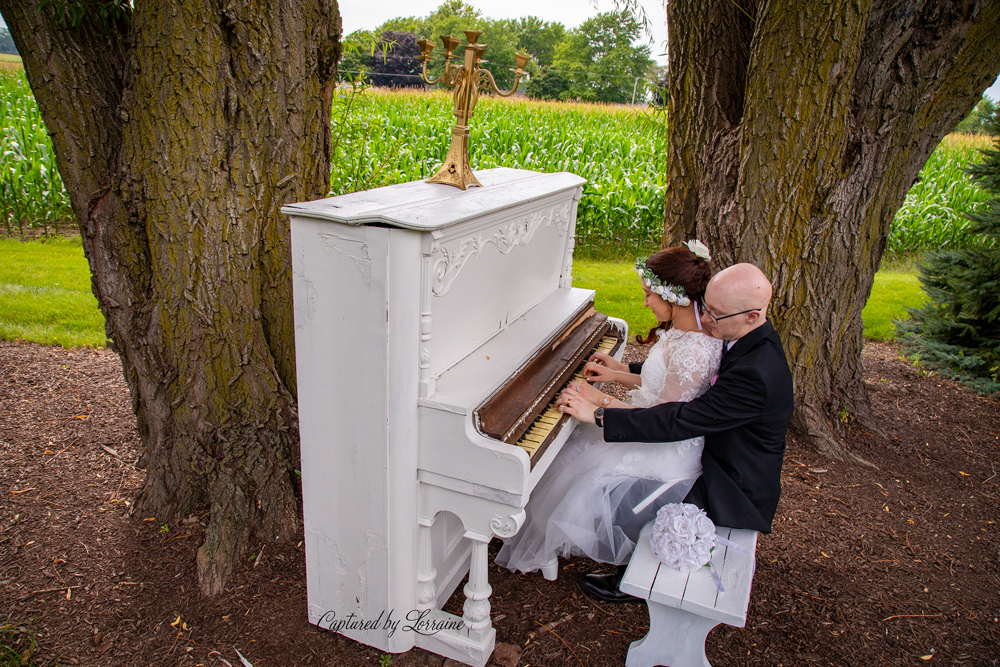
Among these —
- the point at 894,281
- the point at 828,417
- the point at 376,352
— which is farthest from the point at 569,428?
the point at 894,281

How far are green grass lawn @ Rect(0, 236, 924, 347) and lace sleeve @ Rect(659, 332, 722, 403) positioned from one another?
3.59m

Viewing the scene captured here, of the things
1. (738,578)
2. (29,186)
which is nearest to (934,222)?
(738,578)

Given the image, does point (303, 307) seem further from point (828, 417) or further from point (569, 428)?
point (828, 417)

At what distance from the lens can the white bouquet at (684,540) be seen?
262 centimetres

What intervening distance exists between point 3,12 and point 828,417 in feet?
18.2

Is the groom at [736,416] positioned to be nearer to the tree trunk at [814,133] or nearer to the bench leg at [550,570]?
the bench leg at [550,570]

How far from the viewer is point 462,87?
2.69 m

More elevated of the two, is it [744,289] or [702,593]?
[744,289]

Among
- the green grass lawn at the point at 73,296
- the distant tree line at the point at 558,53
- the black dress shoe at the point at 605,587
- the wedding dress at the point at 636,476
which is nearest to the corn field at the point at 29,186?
the green grass lawn at the point at 73,296

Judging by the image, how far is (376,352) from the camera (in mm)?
2277

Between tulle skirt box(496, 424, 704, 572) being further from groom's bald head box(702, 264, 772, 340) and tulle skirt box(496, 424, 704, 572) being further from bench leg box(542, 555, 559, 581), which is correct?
groom's bald head box(702, 264, 772, 340)

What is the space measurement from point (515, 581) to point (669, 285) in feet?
5.81

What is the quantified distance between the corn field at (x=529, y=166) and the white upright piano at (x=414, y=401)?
12.3 feet

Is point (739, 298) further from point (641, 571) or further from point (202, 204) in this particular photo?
point (202, 204)
